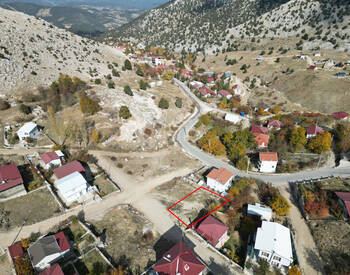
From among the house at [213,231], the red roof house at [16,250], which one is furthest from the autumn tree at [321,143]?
the red roof house at [16,250]

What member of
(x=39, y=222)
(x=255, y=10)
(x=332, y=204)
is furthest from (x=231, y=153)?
(x=255, y=10)

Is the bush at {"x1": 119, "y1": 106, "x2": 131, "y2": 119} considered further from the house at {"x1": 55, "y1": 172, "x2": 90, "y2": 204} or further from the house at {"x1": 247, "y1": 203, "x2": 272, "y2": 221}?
the house at {"x1": 247, "y1": 203, "x2": 272, "y2": 221}

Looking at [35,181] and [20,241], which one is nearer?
[20,241]

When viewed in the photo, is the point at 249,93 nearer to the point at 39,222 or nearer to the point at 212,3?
the point at 39,222

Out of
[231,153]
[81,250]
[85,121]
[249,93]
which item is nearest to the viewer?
[81,250]

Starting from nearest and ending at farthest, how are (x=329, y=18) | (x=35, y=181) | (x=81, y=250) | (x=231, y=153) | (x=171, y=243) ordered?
(x=81, y=250) < (x=171, y=243) < (x=35, y=181) < (x=231, y=153) < (x=329, y=18)

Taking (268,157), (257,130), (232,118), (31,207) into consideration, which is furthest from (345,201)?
(31,207)

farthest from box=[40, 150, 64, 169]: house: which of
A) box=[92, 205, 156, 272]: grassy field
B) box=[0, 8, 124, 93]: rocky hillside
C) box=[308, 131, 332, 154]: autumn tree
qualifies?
box=[308, 131, 332, 154]: autumn tree

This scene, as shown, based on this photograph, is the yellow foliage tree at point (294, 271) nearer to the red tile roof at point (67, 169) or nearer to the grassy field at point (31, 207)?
the grassy field at point (31, 207)

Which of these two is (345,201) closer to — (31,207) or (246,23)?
(31,207)
